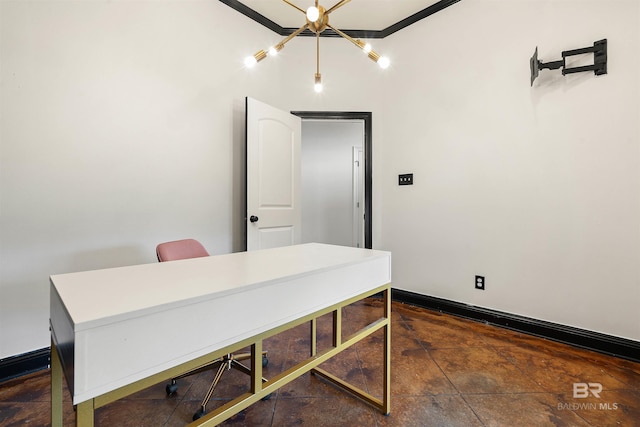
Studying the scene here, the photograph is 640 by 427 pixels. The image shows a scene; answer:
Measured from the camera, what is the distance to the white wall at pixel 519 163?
1.93m

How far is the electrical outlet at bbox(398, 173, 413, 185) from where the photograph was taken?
297cm

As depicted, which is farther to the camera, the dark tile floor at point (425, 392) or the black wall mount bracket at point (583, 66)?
the black wall mount bracket at point (583, 66)

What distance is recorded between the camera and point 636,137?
6.12 ft

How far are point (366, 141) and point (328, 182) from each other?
201 centimetres

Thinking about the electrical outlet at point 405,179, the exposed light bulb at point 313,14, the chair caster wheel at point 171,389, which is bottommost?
the chair caster wheel at point 171,389

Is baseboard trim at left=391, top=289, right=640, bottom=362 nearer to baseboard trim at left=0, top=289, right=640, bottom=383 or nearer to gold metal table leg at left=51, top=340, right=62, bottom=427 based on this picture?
baseboard trim at left=0, top=289, right=640, bottom=383

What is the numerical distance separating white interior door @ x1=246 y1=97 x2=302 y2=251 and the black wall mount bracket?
6.74 feet

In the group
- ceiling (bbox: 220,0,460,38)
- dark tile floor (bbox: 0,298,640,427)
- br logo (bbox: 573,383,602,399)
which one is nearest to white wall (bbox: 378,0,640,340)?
ceiling (bbox: 220,0,460,38)

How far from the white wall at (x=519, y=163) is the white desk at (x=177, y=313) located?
5.66 ft

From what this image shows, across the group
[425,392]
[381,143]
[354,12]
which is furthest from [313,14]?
[425,392]

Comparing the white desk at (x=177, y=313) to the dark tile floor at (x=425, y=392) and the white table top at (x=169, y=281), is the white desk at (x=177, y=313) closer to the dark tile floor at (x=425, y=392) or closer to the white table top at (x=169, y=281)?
the white table top at (x=169, y=281)

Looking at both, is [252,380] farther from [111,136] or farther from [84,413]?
[111,136]

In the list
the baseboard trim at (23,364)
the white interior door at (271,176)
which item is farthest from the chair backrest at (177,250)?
the baseboard trim at (23,364)

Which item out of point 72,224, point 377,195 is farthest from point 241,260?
point 377,195
